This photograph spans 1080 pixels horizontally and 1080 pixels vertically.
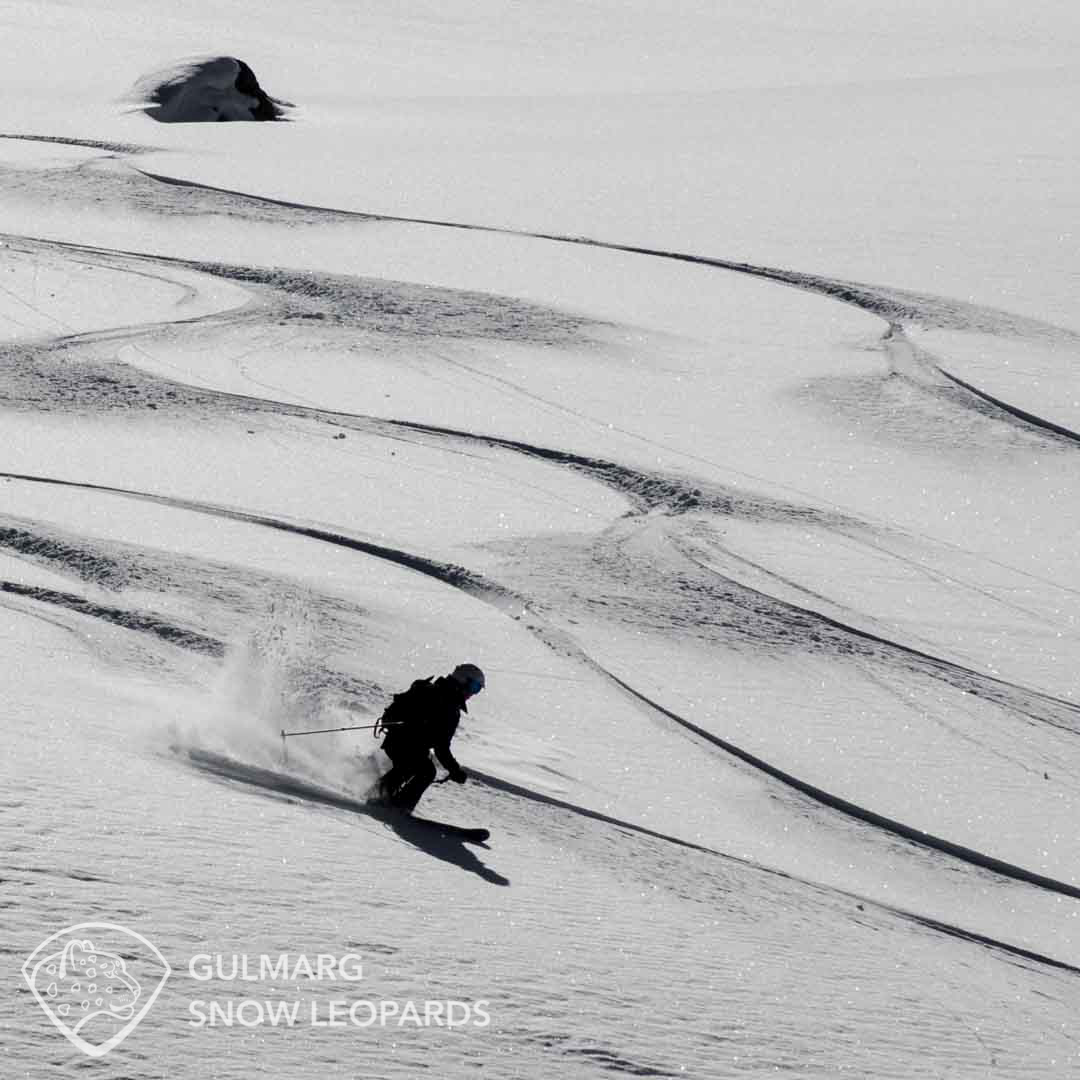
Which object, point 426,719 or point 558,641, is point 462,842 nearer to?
point 426,719

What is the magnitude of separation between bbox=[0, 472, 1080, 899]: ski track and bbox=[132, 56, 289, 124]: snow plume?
12.6 m

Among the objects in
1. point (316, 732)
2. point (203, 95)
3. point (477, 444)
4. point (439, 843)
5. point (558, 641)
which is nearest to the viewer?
point (439, 843)

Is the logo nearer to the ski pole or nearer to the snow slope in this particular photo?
the snow slope

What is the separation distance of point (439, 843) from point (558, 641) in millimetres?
2477

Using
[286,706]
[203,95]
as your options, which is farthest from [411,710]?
[203,95]

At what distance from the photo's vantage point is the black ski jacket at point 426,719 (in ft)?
20.2

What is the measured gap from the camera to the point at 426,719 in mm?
6172

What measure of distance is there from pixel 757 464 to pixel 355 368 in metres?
3.29

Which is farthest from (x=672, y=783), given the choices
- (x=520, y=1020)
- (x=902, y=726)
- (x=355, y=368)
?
(x=355, y=368)

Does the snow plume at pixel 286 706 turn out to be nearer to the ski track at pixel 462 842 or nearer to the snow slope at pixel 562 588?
the snow slope at pixel 562 588

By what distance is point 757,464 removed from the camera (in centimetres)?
1072

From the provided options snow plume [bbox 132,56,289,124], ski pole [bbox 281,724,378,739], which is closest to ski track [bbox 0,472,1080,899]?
ski pole [bbox 281,724,378,739]

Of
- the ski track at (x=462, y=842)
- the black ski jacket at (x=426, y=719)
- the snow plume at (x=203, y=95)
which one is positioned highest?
the snow plume at (x=203, y=95)

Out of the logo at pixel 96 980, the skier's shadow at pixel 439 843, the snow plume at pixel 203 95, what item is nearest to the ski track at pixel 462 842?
the skier's shadow at pixel 439 843
